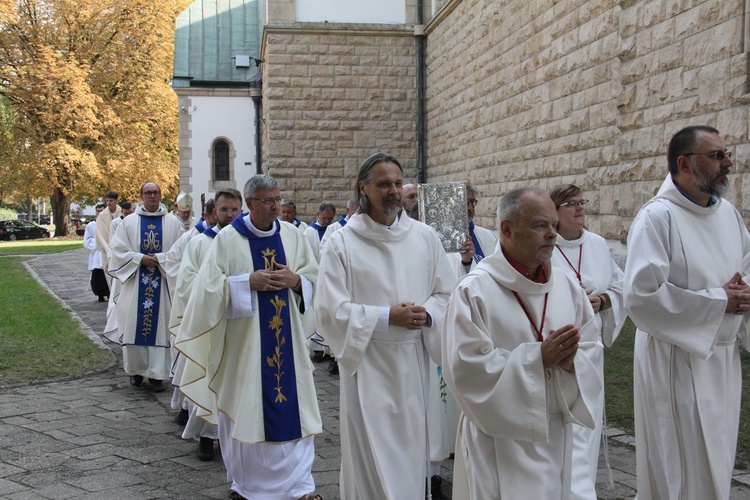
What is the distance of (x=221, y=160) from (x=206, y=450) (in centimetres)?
2231

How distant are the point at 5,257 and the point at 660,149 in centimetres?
2643

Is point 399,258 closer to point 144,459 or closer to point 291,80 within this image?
point 144,459

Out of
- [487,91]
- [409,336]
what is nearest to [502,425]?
[409,336]

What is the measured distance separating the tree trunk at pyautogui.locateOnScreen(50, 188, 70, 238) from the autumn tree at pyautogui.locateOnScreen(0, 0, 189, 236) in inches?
26.3

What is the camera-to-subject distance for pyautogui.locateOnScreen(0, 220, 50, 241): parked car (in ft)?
164

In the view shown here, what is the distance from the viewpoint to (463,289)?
10.6 feet

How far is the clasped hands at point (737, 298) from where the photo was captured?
421cm

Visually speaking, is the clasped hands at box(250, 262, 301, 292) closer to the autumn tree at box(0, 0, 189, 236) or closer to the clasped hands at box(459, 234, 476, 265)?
the clasped hands at box(459, 234, 476, 265)

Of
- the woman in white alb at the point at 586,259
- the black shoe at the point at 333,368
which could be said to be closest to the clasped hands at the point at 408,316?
the woman in white alb at the point at 586,259

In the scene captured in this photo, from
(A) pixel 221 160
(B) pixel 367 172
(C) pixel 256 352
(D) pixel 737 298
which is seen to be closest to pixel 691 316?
(D) pixel 737 298

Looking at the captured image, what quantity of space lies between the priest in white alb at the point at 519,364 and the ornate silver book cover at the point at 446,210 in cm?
224

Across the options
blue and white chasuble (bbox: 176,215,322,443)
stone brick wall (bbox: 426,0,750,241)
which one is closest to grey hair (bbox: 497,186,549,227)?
blue and white chasuble (bbox: 176,215,322,443)

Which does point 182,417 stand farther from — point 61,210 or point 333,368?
point 61,210

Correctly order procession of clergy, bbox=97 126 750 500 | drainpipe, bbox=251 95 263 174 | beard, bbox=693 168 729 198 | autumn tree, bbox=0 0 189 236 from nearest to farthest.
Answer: procession of clergy, bbox=97 126 750 500
beard, bbox=693 168 729 198
drainpipe, bbox=251 95 263 174
autumn tree, bbox=0 0 189 236
